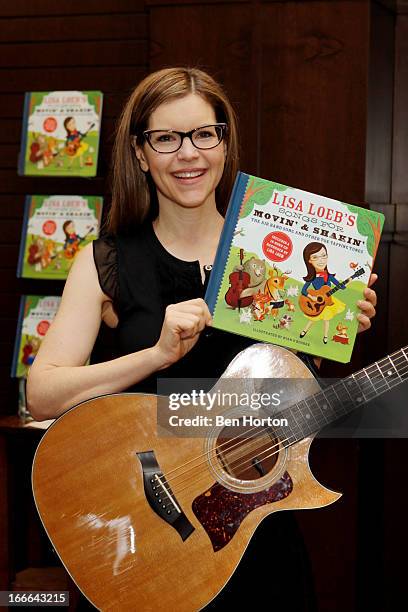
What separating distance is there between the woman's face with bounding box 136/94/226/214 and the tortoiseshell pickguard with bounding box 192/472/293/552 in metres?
0.55

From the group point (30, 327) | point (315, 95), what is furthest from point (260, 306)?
point (30, 327)

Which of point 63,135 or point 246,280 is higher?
point 63,135

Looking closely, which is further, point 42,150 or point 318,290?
point 42,150

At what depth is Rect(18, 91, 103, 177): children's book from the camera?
9.77 feet

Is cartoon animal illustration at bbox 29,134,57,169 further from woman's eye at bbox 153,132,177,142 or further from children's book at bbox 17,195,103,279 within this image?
woman's eye at bbox 153,132,177,142

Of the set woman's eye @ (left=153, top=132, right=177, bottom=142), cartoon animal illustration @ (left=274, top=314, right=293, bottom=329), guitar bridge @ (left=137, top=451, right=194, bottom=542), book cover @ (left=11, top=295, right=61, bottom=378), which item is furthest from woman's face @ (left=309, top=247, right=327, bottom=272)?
book cover @ (left=11, top=295, right=61, bottom=378)

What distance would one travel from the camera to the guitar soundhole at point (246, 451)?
1.59m

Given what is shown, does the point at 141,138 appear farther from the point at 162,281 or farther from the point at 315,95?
the point at 315,95

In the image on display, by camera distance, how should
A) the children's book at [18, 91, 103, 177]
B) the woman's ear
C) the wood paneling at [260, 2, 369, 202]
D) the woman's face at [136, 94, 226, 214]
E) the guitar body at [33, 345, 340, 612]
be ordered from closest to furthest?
the guitar body at [33, 345, 340, 612], the woman's face at [136, 94, 226, 214], the woman's ear, the wood paneling at [260, 2, 369, 202], the children's book at [18, 91, 103, 177]

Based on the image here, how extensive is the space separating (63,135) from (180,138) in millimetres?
1427

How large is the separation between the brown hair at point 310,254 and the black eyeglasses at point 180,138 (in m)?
0.27

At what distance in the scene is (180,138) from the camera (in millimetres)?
1656

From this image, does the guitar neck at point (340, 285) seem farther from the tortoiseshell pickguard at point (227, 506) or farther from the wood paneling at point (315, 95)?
the wood paneling at point (315, 95)

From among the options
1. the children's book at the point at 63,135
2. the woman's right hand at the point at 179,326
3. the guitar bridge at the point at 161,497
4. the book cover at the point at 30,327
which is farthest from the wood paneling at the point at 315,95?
the guitar bridge at the point at 161,497
